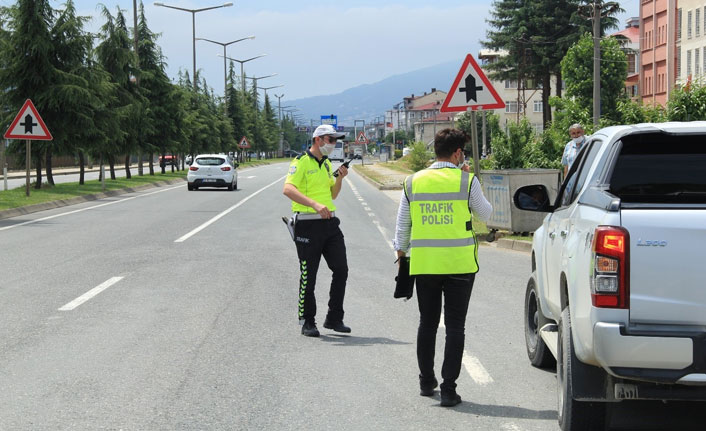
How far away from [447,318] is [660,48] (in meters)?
75.2

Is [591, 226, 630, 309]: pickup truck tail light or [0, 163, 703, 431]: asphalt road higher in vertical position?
[591, 226, 630, 309]: pickup truck tail light

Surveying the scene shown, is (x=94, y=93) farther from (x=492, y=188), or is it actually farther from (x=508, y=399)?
(x=508, y=399)

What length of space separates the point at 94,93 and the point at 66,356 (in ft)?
105

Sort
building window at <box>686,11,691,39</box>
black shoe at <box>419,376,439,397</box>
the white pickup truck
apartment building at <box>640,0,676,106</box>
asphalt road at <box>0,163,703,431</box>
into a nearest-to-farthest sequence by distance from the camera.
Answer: the white pickup truck, asphalt road at <box>0,163,703,431</box>, black shoe at <box>419,376,439,397</box>, building window at <box>686,11,691,39</box>, apartment building at <box>640,0,676,106</box>

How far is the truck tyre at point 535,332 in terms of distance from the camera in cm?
695

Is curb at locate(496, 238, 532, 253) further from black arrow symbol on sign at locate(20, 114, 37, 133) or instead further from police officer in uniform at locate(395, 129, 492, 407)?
black arrow symbol on sign at locate(20, 114, 37, 133)

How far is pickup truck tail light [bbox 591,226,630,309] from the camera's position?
14.5 feet

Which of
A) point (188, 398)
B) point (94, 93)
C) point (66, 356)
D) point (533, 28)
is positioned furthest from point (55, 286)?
point (533, 28)

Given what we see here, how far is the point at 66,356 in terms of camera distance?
7488mm

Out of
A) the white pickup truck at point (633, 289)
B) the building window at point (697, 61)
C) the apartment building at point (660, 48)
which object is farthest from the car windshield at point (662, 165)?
the apartment building at point (660, 48)

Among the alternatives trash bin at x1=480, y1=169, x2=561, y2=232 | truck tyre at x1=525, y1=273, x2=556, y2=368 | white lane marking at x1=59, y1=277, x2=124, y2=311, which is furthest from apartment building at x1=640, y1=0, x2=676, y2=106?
truck tyre at x1=525, y1=273, x2=556, y2=368

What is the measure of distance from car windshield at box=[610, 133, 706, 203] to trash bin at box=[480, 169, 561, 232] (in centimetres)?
1105

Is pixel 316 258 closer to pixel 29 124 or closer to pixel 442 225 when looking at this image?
pixel 442 225

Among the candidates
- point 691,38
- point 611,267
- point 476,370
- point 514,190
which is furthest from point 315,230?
point 691,38
